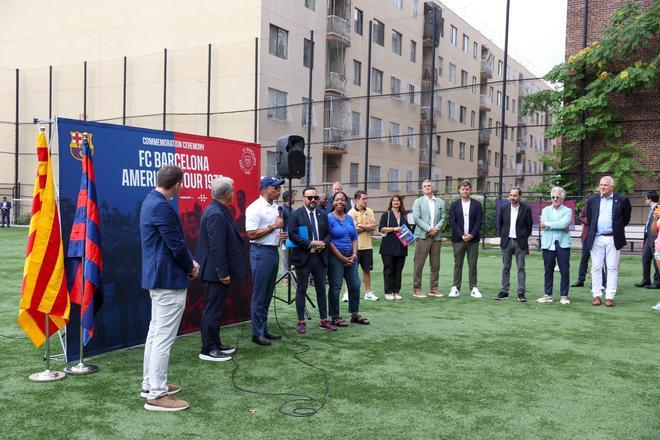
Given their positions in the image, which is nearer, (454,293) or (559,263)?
(559,263)

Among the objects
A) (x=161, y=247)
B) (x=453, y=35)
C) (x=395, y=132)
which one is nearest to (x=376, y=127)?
(x=395, y=132)

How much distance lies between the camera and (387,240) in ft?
30.7

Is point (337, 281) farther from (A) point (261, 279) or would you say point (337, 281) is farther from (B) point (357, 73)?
(B) point (357, 73)

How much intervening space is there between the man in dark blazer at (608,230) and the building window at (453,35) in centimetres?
3266

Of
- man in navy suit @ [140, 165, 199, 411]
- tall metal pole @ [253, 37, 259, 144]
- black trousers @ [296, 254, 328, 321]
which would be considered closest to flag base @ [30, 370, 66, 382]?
man in navy suit @ [140, 165, 199, 411]

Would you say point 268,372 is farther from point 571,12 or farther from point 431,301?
point 571,12

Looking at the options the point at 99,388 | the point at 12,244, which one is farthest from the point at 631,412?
the point at 12,244

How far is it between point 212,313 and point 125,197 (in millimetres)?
1440

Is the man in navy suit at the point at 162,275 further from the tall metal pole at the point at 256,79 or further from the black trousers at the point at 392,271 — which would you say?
the tall metal pole at the point at 256,79

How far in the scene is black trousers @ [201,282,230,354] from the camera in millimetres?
5695

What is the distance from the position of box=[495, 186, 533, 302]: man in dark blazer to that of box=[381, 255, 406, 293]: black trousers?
1.64 metres

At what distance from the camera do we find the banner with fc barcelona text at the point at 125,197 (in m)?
5.34

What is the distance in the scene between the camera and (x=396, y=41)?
33.7 metres

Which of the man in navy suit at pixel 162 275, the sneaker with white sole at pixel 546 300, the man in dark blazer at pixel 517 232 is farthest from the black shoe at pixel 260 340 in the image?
the sneaker with white sole at pixel 546 300
